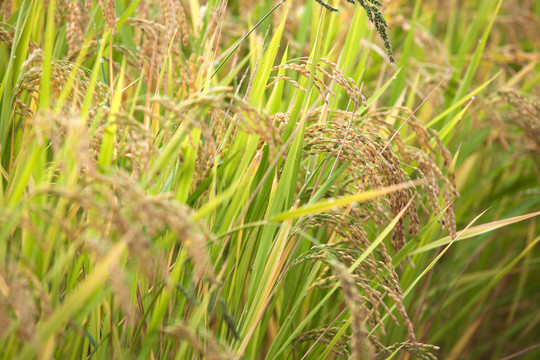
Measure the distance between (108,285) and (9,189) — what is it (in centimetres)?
30

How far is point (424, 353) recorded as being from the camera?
1.18 m

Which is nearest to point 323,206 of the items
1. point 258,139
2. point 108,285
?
point 258,139

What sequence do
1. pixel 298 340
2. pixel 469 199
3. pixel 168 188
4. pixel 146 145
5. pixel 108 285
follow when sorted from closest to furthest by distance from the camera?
pixel 146 145, pixel 108 285, pixel 168 188, pixel 298 340, pixel 469 199

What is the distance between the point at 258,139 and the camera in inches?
44.1

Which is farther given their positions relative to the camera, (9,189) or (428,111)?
(428,111)

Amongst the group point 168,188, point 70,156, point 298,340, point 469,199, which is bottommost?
point 298,340

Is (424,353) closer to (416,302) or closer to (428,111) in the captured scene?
(416,302)

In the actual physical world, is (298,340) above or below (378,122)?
below

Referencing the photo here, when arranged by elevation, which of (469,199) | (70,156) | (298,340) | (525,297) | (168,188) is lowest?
(525,297)

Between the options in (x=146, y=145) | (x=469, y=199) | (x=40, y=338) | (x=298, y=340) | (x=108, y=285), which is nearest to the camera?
(x=40, y=338)

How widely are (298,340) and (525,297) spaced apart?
165 centimetres

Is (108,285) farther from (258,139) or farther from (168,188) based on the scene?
(258,139)

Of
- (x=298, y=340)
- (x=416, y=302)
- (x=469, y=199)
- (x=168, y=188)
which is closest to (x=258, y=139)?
(x=168, y=188)

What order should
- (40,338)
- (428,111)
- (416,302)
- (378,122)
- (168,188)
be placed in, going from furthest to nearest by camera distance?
1. (428,111)
2. (416,302)
3. (378,122)
4. (168,188)
5. (40,338)
